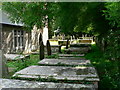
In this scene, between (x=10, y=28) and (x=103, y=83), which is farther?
(x=10, y=28)

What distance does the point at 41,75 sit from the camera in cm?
461

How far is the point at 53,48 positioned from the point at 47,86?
38.4ft

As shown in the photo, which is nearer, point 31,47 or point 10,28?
point 10,28

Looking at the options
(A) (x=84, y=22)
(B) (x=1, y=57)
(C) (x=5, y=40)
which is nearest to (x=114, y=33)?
(A) (x=84, y=22)

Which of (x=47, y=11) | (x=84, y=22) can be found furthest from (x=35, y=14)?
(x=84, y=22)

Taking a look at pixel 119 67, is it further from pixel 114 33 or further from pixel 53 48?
pixel 53 48

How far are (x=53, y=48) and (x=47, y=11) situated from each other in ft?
35.1

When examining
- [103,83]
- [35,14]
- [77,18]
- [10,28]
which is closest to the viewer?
[77,18]

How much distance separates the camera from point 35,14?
4371 millimetres

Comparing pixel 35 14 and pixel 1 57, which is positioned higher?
pixel 35 14

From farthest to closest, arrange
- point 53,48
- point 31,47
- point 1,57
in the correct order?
point 31,47 < point 53,48 < point 1,57

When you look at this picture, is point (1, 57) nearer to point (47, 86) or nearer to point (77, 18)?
point (47, 86)

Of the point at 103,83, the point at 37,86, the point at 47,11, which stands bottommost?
the point at 103,83

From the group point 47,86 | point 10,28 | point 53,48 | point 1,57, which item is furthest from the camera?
point 53,48
